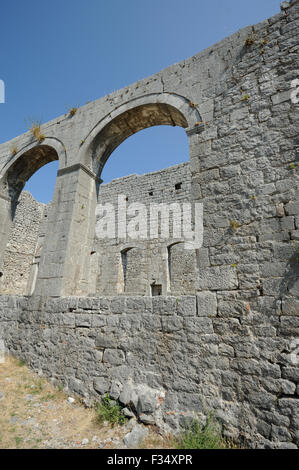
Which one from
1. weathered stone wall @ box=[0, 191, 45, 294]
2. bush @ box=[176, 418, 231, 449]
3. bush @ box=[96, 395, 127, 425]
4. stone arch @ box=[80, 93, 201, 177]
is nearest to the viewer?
bush @ box=[176, 418, 231, 449]

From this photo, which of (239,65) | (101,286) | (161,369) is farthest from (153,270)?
(239,65)

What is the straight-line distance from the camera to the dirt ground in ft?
9.13

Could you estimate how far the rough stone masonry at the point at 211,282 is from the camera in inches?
108

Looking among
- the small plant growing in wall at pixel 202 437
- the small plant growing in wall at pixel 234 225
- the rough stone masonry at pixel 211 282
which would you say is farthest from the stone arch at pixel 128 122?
the small plant growing in wall at pixel 202 437

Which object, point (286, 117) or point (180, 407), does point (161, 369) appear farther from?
point (286, 117)

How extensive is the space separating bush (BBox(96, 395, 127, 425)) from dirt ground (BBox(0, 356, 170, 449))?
0.07 m

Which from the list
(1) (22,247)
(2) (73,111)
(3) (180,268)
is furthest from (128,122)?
(1) (22,247)

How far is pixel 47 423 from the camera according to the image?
3.17m

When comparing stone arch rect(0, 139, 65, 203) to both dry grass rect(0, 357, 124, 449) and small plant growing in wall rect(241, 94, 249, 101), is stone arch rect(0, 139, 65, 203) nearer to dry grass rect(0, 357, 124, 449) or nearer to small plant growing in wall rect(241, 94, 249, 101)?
small plant growing in wall rect(241, 94, 249, 101)

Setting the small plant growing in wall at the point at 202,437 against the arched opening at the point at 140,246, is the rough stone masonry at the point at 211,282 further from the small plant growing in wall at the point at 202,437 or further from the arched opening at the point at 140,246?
the arched opening at the point at 140,246

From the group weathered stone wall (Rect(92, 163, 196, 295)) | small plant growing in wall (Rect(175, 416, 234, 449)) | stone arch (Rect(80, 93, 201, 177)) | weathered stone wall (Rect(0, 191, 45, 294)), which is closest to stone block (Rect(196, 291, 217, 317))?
small plant growing in wall (Rect(175, 416, 234, 449))

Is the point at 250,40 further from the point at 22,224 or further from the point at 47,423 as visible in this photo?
the point at 22,224

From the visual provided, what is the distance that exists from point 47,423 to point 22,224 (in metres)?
13.2

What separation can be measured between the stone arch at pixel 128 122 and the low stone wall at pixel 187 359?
10.8 ft
